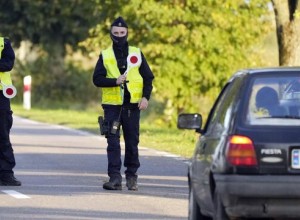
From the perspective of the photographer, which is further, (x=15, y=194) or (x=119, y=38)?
(x=119, y=38)

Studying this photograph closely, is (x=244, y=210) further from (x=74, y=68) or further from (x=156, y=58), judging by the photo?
(x=74, y=68)

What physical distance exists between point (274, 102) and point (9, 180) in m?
5.87

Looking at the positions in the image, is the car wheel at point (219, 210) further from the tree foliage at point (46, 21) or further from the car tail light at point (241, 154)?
the tree foliage at point (46, 21)

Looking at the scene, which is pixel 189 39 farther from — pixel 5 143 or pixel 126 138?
pixel 126 138

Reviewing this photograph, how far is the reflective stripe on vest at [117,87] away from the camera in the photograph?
14.7 metres

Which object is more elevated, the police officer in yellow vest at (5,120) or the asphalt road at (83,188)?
the police officer in yellow vest at (5,120)

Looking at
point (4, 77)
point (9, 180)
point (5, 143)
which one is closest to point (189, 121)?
point (9, 180)

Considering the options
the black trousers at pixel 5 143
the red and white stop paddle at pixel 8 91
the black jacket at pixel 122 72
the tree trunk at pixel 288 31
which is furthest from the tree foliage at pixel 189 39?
the black jacket at pixel 122 72

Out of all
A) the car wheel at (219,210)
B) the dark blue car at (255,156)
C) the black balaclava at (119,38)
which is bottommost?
the car wheel at (219,210)

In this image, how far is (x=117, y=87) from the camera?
1466 cm

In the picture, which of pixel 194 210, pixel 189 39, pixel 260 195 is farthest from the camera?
pixel 189 39

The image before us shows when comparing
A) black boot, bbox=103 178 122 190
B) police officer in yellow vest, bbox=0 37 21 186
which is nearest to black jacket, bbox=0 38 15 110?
police officer in yellow vest, bbox=0 37 21 186

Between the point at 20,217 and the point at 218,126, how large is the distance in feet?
8.61

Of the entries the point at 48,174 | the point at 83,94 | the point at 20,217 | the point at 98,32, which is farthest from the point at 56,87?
the point at 20,217
